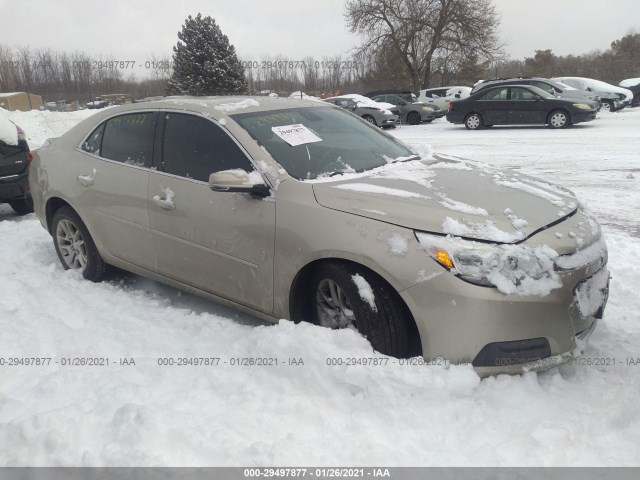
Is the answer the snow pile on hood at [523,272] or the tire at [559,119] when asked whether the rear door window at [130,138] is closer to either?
the snow pile on hood at [523,272]

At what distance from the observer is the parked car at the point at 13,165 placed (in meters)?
6.78

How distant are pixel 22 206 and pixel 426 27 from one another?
34.6 m

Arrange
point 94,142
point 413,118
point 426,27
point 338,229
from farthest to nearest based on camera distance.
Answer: point 426,27, point 413,118, point 94,142, point 338,229

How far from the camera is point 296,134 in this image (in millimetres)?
3617

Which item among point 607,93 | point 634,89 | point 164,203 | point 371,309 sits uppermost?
point 634,89

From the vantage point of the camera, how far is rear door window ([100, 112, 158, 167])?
13.1 ft

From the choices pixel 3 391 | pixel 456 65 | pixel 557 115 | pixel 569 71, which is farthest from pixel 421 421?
pixel 569 71

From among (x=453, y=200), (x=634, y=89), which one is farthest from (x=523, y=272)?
(x=634, y=89)

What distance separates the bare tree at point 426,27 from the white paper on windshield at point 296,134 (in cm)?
3611

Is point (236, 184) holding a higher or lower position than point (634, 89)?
lower

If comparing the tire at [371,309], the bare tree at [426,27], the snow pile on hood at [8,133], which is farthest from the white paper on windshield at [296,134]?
the bare tree at [426,27]

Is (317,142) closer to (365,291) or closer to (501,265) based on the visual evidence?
(365,291)

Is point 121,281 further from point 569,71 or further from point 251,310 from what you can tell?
point 569,71

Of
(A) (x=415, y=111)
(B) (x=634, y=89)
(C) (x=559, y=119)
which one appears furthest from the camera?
(B) (x=634, y=89)
